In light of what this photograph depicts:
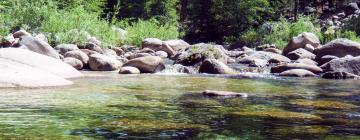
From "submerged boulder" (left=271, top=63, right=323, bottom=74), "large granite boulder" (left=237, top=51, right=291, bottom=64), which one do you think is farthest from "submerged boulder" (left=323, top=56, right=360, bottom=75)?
"large granite boulder" (left=237, top=51, right=291, bottom=64)

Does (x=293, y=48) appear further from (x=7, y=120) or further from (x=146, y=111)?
(x=7, y=120)

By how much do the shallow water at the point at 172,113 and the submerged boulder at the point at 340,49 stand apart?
885 cm

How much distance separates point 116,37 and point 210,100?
17.9m

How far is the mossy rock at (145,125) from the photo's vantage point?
20.9ft

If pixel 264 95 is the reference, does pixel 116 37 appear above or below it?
above

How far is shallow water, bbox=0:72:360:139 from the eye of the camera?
6.13 meters

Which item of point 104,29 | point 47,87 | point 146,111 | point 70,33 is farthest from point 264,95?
point 104,29

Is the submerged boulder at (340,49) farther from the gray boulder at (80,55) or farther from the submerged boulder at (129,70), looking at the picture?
the gray boulder at (80,55)

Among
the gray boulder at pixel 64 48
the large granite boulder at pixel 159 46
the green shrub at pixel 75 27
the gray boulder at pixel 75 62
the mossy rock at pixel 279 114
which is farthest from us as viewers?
the large granite boulder at pixel 159 46

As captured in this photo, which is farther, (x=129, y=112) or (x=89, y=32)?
(x=89, y=32)

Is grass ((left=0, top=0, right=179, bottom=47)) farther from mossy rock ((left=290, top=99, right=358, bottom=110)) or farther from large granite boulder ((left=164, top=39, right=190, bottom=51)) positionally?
mossy rock ((left=290, top=99, right=358, bottom=110))

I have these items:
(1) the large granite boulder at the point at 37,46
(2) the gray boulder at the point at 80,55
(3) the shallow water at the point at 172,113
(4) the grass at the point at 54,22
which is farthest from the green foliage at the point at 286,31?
(3) the shallow water at the point at 172,113

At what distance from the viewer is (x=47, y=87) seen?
10641 mm

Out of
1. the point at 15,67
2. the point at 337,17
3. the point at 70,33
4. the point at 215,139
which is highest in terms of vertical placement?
the point at 337,17
